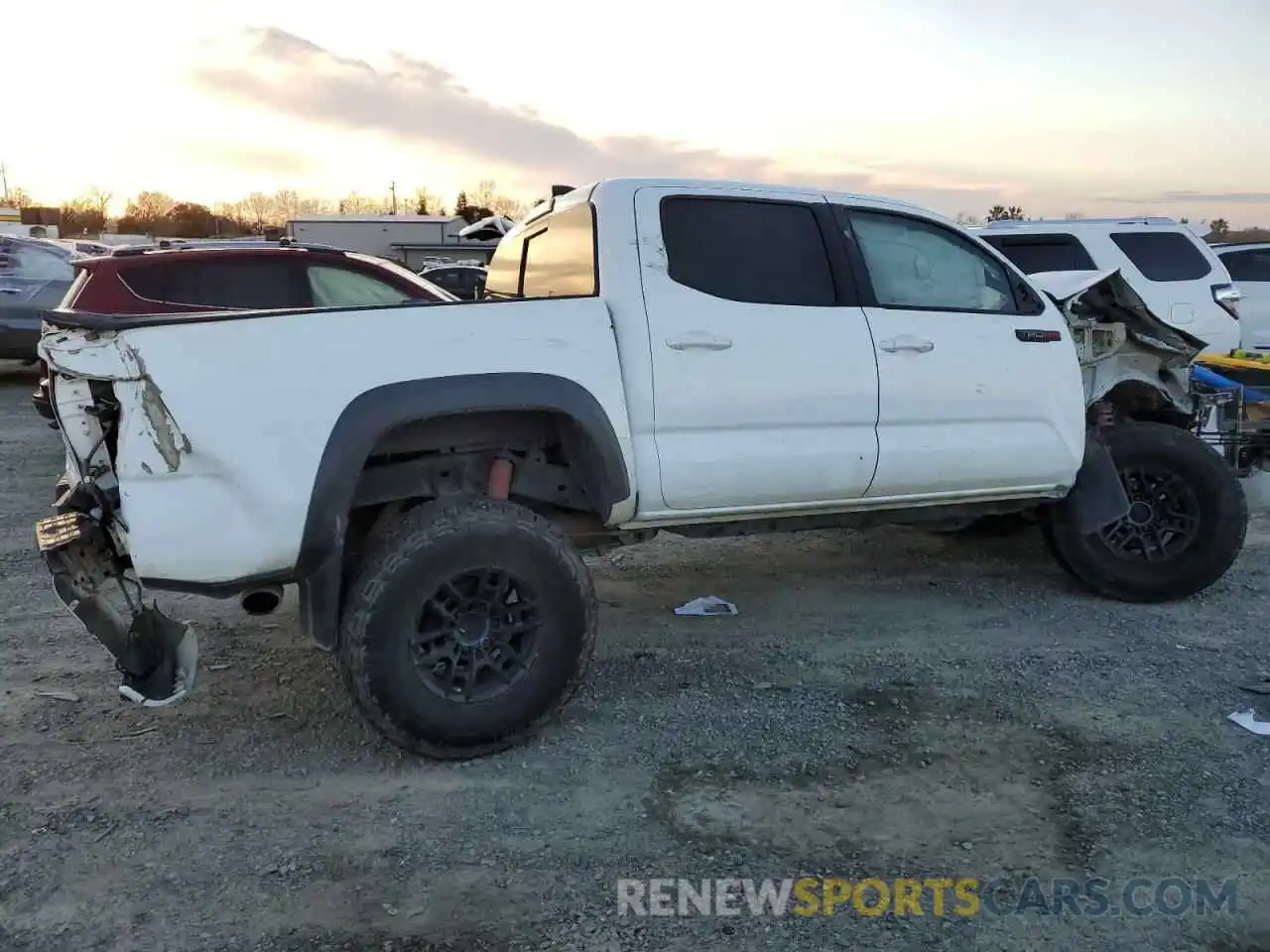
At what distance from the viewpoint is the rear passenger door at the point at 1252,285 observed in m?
11.4

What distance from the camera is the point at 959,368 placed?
464cm

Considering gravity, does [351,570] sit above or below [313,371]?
below

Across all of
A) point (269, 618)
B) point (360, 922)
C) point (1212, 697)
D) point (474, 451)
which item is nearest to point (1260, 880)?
point (1212, 697)

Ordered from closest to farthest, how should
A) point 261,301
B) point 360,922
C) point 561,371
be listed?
point 360,922 < point 561,371 < point 261,301

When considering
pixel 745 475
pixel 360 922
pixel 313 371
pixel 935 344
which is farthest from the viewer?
pixel 935 344

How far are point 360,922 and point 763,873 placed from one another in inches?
45.7

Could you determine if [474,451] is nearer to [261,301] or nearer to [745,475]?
[745,475]

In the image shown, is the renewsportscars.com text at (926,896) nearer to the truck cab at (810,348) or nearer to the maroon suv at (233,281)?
the truck cab at (810,348)

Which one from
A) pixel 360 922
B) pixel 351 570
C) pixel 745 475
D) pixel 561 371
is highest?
pixel 561 371

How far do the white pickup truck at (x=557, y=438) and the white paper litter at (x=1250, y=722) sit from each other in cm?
132

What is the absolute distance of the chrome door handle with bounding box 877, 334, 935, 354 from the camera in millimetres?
4473

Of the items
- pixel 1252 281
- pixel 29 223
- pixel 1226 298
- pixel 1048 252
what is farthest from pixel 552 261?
pixel 29 223

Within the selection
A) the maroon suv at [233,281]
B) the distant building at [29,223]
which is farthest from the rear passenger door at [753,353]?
the distant building at [29,223]

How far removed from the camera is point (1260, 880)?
3023mm
